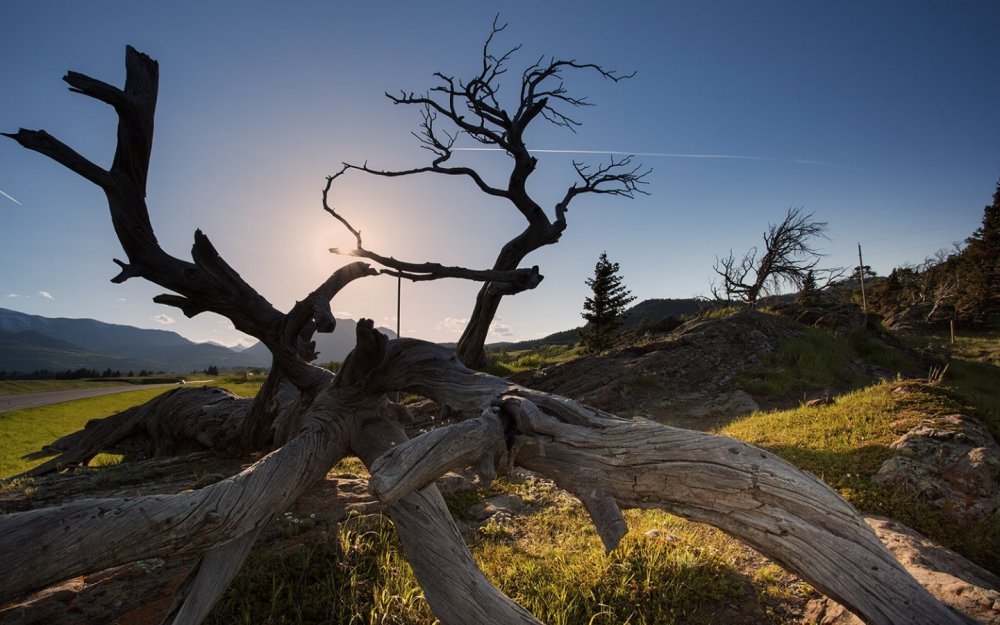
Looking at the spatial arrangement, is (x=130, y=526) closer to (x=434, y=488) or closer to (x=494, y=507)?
(x=434, y=488)

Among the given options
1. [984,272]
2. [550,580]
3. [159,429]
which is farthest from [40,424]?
[984,272]

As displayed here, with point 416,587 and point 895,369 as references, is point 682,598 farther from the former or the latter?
point 895,369

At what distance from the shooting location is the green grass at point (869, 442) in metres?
4.21

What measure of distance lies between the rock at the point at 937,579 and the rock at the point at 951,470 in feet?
2.95

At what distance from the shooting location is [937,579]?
3191 millimetres

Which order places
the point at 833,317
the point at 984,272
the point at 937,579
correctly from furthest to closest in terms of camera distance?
the point at 984,272 < the point at 833,317 < the point at 937,579

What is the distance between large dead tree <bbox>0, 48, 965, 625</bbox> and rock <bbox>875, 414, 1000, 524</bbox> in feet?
12.1

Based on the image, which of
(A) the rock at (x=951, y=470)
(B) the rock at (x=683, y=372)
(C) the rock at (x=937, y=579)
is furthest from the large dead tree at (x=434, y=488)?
(B) the rock at (x=683, y=372)

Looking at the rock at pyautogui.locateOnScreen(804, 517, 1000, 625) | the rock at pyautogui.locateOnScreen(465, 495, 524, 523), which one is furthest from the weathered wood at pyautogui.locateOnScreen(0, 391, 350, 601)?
the rock at pyautogui.locateOnScreen(804, 517, 1000, 625)

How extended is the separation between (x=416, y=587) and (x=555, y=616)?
4.43 ft

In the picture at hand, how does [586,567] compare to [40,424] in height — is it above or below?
above

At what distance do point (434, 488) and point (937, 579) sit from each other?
4.01 metres

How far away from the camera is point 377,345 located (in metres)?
4.70

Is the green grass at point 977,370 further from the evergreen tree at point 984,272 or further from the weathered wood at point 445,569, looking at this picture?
the weathered wood at point 445,569
